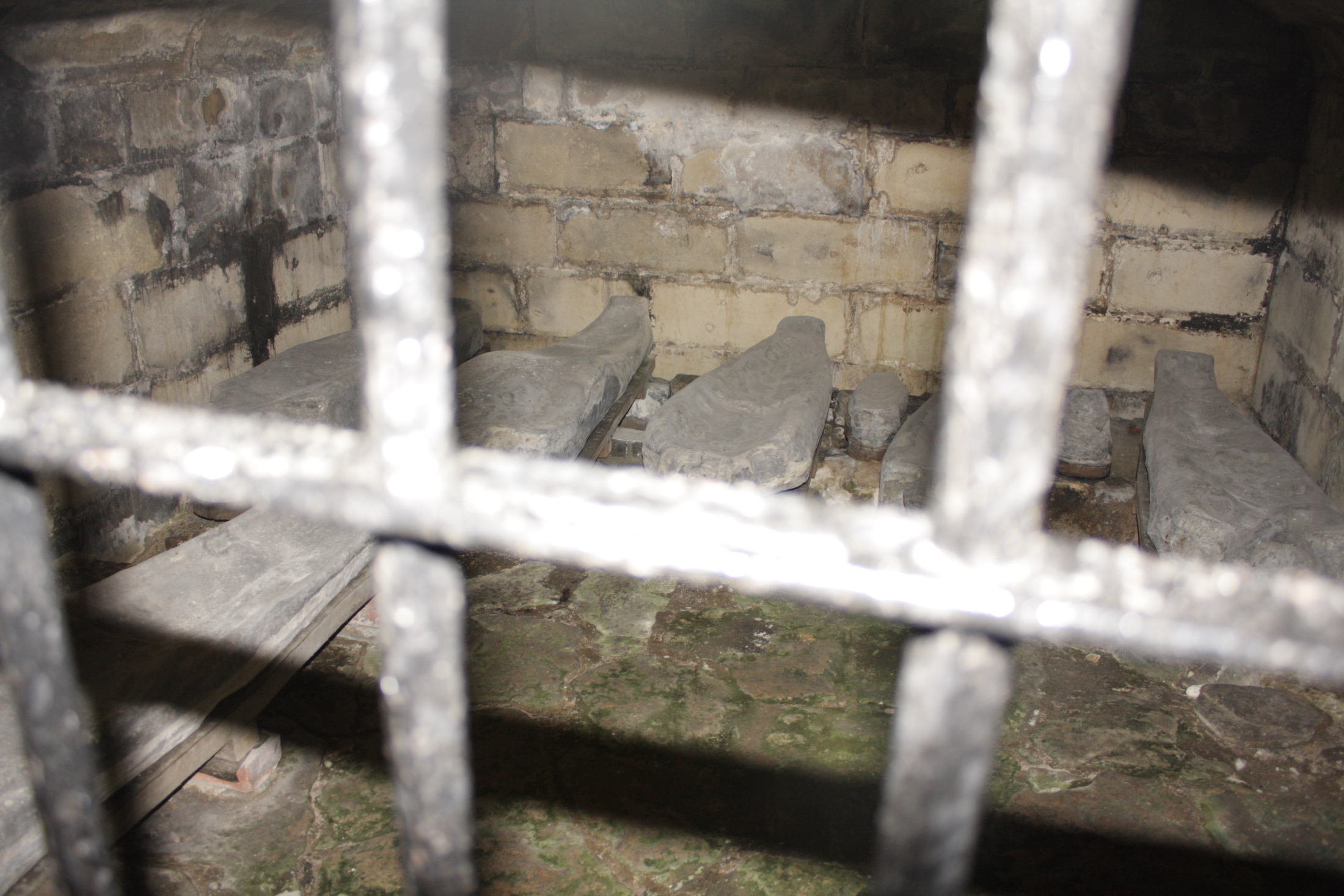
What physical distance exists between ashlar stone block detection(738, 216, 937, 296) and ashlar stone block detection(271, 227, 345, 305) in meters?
2.01

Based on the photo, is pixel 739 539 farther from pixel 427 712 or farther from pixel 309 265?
pixel 309 265

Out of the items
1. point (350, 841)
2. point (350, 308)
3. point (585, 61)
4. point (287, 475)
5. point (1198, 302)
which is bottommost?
point (350, 841)

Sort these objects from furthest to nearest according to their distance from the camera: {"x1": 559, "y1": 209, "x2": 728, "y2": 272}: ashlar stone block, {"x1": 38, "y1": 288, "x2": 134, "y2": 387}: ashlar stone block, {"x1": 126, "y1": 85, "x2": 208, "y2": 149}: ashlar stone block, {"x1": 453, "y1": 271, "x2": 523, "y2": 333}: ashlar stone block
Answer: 1. {"x1": 453, "y1": 271, "x2": 523, "y2": 333}: ashlar stone block
2. {"x1": 559, "y1": 209, "x2": 728, "y2": 272}: ashlar stone block
3. {"x1": 126, "y1": 85, "x2": 208, "y2": 149}: ashlar stone block
4. {"x1": 38, "y1": 288, "x2": 134, "y2": 387}: ashlar stone block

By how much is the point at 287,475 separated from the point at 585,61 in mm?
3990

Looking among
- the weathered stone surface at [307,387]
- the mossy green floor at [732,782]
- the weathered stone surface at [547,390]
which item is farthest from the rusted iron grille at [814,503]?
the weathered stone surface at [307,387]

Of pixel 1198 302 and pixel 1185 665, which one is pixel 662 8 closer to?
pixel 1198 302

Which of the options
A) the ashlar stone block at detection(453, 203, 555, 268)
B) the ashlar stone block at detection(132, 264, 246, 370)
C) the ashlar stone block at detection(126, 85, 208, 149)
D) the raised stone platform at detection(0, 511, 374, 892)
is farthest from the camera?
the ashlar stone block at detection(453, 203, 555, 268)

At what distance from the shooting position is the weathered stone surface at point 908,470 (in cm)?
315

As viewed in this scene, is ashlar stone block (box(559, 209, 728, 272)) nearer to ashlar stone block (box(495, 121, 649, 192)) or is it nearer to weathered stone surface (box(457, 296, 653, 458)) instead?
ashlar stone block (box(495, 121, 649, 192))

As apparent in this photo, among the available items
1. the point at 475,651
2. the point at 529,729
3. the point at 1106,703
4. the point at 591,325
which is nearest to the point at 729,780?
the point at 529,729

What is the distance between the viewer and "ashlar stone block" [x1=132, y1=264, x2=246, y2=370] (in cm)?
332

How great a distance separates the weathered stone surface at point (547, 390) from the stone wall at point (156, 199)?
1077 mm

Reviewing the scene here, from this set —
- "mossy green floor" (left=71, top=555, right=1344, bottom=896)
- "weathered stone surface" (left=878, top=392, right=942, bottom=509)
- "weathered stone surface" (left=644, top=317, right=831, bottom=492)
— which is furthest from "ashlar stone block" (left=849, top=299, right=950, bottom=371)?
"mossy green floor" (left=71, top=555, right=1344, bottom=896)

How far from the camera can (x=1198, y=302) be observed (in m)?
3.91
